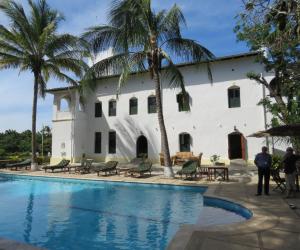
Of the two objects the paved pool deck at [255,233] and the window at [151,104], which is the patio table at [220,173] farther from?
the window at [151,104]

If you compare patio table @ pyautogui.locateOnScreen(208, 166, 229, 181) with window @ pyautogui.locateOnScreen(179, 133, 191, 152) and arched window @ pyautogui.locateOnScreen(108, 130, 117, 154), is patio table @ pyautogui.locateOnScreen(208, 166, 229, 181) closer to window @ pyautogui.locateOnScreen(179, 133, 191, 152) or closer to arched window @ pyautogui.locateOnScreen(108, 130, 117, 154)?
window @ pyautogui.locateOnScreen(179, 133, 191, 152)

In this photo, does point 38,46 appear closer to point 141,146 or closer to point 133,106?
point 133,106

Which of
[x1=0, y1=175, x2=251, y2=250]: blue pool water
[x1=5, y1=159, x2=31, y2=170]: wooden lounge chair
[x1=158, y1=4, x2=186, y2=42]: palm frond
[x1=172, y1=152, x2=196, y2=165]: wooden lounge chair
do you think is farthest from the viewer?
[x1=5, y1=159, x2=31, y2=170]: wooden lounge chair

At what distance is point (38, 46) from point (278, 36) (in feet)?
49.8

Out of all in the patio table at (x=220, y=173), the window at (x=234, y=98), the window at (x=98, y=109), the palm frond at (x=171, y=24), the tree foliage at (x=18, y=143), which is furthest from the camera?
the tree foliage at (x=18, y=143)

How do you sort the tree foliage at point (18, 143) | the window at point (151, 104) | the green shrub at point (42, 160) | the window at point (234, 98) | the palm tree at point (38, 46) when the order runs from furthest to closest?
1. the tree foliage at point (18, 143)
2. the green shrub at point (42, 160)
3. the window at point (151, 104)
4. the window at point (234, 98)
5. the palm tree at point (38, 46)

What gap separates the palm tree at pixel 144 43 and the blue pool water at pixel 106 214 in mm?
3807

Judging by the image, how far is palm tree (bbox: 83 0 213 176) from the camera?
13633 millimetres

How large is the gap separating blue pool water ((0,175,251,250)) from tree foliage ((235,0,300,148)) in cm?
488

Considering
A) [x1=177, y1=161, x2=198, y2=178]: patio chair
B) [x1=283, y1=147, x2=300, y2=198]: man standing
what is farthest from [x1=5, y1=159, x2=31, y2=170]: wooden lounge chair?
[x1=283, y1=147, x2=300, y2=198]: man standing

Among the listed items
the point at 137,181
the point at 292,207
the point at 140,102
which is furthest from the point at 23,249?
the point at 140,102

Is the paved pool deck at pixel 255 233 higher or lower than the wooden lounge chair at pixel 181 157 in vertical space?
lower

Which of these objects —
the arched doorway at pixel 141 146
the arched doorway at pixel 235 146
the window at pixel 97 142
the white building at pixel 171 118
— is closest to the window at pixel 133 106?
the white building at pixel 171 118

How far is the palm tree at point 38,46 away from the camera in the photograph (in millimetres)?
18156
